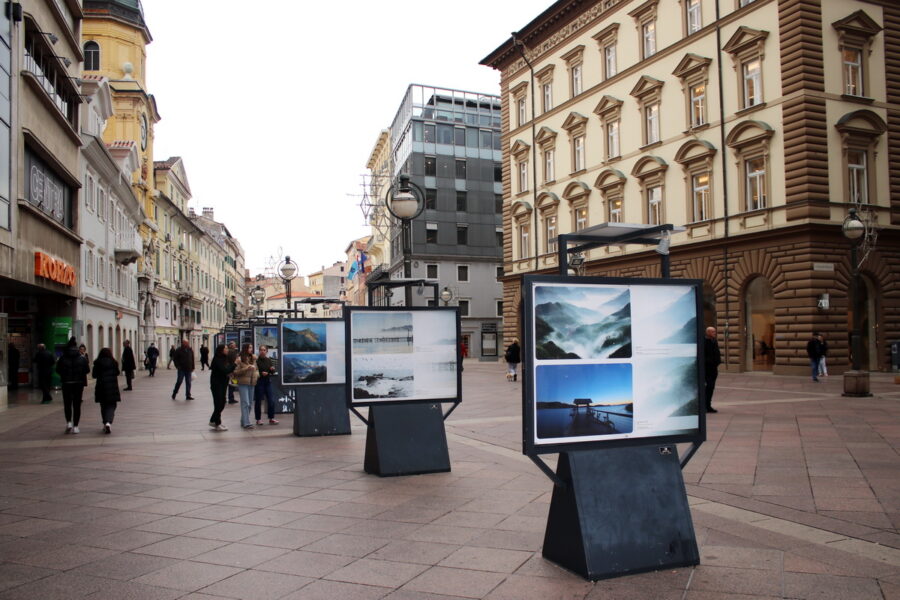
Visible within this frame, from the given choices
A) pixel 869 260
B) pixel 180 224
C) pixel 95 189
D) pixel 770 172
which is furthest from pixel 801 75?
pixel 180 224

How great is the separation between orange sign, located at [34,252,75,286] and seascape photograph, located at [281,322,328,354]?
12199mm

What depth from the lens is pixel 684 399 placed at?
566 cm

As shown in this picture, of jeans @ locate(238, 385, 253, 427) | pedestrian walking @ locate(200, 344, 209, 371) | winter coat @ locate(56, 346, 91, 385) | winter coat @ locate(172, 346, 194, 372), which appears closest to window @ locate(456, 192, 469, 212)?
pedestrian walking @ locate(200, 344, 209, 371)

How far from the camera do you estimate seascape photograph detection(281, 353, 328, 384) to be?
1376 centimetres

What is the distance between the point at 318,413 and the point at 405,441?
451cm

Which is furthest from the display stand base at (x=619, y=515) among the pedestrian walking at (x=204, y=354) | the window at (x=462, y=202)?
the window at (x=462, y=202)

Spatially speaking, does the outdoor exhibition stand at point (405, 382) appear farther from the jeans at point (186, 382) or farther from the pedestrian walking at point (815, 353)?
the pedestrian walking at point (815, 353)

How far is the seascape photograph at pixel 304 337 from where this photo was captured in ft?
46.0

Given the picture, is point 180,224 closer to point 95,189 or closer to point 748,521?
point 95,189

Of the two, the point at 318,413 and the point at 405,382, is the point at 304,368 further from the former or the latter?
the point at 405,382

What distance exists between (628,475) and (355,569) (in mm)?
2068

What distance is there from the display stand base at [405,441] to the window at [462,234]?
5469 cm

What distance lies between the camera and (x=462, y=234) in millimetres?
64125

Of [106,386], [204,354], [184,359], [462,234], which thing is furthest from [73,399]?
[462,234]
